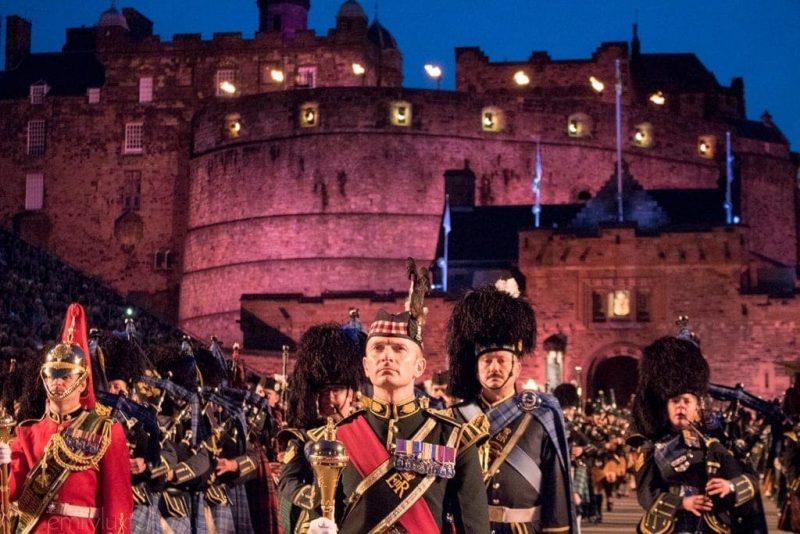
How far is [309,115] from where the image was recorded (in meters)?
56.4

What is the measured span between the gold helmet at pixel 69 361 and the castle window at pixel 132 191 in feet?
179

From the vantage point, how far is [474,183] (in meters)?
55.5

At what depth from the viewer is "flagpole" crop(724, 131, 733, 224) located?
50.4m

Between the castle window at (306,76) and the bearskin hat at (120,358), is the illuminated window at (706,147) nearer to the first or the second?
the castle window at (306,76)

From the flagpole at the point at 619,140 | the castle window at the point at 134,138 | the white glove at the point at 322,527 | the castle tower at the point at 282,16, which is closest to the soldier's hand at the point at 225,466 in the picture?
the white glove at the point at 322,527

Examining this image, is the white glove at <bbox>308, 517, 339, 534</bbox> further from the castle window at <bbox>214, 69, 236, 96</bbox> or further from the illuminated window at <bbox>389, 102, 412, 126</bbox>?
the castle window at <bbox>214, 69, 236, 96</bbox>

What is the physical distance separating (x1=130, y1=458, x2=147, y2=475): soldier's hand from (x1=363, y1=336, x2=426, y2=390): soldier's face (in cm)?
316

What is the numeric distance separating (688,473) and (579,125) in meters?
49.3

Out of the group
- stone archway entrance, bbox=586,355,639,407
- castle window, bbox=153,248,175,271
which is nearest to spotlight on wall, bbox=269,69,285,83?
castle window, bbox=153,248,175,271

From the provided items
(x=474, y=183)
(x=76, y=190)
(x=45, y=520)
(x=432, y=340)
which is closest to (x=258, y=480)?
(x=45, y=520)

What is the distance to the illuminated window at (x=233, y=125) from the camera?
57.6 meters

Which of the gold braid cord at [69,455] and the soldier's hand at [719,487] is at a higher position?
the gold braid cord at [69,455]

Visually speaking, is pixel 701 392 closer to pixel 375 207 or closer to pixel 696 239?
pixel 696 239

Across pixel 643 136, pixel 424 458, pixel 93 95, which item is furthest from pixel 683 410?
pixel 93 95
